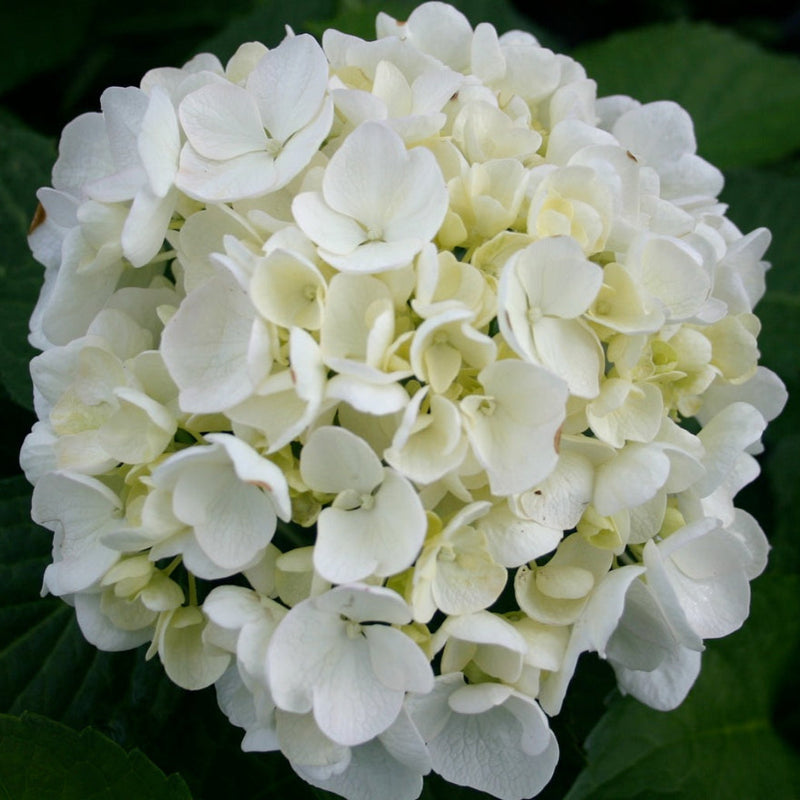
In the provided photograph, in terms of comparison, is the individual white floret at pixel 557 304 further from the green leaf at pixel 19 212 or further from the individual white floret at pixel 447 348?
the green leaf at pixel 19 212

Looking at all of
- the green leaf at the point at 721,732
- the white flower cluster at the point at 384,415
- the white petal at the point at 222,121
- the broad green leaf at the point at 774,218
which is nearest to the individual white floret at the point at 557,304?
the white flower cluster at the point at 384,415

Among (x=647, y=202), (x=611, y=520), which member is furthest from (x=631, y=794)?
(x=647, y=202)

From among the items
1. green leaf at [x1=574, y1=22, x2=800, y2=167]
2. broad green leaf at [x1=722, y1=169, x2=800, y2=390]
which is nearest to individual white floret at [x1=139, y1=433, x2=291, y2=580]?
broad green leaf at [x1=722, y1=169, x2=800, y2=390]

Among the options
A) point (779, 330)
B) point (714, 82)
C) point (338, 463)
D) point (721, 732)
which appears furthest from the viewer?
point (714, 82)

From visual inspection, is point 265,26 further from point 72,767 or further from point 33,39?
point 72,767

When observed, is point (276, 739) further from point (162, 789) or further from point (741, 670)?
point (741, 670)

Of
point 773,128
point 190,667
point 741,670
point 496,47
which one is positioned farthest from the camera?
point 773,128

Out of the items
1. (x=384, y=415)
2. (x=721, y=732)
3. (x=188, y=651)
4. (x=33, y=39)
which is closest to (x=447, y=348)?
(x=384, y=415)
